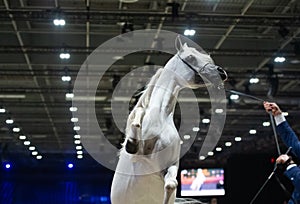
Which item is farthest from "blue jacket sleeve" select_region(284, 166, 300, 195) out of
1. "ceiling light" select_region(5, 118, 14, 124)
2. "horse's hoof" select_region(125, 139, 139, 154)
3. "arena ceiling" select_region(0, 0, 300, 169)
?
"ceiling light" select_region(5, 118, 14, 124)

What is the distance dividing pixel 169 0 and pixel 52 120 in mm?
11279

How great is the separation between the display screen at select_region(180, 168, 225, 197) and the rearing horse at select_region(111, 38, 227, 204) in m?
11.7

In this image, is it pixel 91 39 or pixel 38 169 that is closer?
pixel 91 39

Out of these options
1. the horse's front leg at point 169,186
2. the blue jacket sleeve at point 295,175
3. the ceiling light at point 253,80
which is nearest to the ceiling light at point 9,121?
the ceiling light at point 253,80

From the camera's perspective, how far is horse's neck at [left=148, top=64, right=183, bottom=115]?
116 inches

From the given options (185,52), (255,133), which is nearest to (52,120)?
(255,133)

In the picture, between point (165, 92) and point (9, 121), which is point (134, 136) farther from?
point (9, 121)

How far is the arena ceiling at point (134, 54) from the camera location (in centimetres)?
987

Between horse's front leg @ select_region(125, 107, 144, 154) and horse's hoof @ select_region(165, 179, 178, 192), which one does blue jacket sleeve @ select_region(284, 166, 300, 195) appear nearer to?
horse's hoof @ select_region(165, 179, 178, 192)

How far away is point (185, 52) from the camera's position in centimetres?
311

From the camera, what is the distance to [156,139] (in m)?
2.82

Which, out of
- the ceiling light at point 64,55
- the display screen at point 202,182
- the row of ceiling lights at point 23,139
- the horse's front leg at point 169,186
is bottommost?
the horse's front leg at point 169,186

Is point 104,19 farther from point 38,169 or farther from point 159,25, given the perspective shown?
point 38,169

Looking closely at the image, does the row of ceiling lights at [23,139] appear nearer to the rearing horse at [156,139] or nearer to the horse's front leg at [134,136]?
the rearing horse at [156,139]
